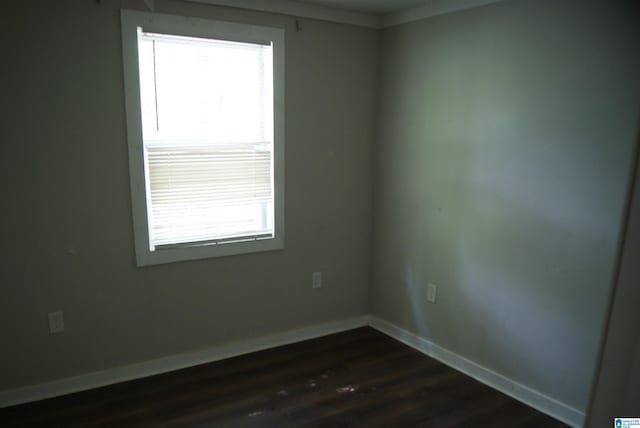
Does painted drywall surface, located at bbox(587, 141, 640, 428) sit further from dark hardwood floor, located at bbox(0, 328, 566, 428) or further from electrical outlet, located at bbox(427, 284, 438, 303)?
electrical outlet, located at bbox(427, 284, 438, 303)

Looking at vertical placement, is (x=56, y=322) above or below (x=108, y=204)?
below

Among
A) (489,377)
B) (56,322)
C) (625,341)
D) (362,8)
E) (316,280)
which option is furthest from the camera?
(316,280)

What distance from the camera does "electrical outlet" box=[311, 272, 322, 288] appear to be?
3398 mm

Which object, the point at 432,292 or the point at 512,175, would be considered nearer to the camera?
the point at 512,175

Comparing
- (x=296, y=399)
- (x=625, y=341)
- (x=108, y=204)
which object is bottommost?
(x=296, y=399)

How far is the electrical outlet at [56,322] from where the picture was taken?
8.25ft

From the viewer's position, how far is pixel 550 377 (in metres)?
2.47

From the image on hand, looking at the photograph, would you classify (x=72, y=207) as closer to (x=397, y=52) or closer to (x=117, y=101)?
(x=117, y=101)

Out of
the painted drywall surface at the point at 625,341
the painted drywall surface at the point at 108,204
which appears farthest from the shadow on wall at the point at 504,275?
the painted drywall surface at the point at 625,341

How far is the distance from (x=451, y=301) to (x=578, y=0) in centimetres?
188

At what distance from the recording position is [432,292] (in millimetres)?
3156

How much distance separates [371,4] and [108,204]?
2109 millimetres

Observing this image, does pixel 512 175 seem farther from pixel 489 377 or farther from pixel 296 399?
pixel 296 399

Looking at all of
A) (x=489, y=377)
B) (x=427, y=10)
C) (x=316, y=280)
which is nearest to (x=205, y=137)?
(x=316, y=280)
